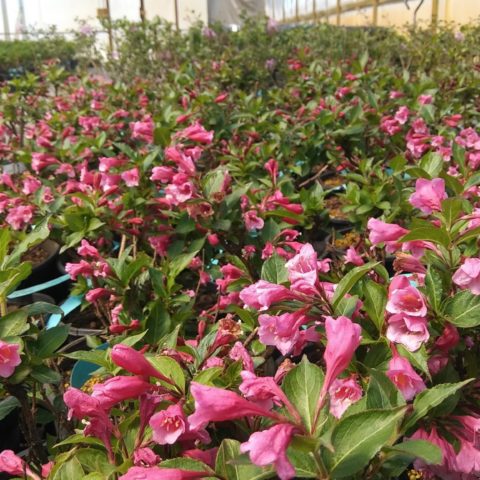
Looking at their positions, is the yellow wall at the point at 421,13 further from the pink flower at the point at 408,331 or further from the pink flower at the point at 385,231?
the pink flower at the point at 408,331

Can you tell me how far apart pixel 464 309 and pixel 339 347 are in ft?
0.97

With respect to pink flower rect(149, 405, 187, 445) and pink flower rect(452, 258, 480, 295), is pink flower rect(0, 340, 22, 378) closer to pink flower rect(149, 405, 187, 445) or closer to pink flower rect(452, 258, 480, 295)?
pink flower rect(149, 405, 187, 445)

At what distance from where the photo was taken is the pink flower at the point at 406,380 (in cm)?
89

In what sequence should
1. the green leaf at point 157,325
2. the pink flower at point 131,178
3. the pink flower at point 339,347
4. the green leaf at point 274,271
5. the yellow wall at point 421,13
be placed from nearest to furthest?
the pink flower at point 339,347 < the green leaf at point 274,271 < the green leaf at point 157,325 < the pink flower at point 131,178 < the yellow wall at point 421,13

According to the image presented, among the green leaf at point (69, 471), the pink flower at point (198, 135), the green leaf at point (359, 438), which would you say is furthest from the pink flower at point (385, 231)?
the pink flower at point (198, 135)

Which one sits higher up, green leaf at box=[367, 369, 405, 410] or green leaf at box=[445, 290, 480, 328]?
green leaf at box=[445, 290, 480, 328]

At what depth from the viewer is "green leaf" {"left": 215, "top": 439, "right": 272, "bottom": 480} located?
759 mm

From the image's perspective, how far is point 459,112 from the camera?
128 inches

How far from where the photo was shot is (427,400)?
0.83 m

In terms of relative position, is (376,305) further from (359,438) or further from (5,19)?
(5,19)

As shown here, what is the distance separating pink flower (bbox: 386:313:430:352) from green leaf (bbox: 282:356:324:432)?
0.55 feet

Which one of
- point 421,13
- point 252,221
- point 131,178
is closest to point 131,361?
point 252,221

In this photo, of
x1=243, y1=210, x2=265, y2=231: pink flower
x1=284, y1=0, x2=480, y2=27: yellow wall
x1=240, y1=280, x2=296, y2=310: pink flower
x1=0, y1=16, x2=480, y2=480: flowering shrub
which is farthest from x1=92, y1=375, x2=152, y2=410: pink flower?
x1=284, y1=0, x2=480, y2=27: yellow wall

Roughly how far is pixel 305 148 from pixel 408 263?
1.83m
